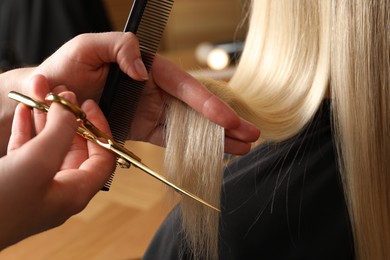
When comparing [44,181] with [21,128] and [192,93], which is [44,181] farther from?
[192,93]

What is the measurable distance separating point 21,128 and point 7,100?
0.17 m

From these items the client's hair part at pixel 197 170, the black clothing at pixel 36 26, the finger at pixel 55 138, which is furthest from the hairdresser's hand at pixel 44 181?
the black clothing at pixel 36 26

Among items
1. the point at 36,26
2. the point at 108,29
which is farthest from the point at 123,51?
the point at 108,29

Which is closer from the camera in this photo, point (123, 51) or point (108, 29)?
point (123, 51)

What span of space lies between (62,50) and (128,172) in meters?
0.38

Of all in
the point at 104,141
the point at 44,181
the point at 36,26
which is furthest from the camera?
the point at 36,26

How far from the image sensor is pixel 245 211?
Result: 0.62m

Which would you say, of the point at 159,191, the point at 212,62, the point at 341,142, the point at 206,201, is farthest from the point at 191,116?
the point at 212,62

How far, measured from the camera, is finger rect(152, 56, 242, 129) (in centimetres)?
56

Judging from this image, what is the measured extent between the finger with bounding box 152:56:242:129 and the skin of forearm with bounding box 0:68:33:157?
198mm

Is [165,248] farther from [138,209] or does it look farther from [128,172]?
[128,172]

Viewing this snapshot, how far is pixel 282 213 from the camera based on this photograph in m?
0.62

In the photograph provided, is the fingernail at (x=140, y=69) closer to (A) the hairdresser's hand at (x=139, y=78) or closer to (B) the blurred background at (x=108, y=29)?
(A) the hairdresser's hand at (x=139, y=78)

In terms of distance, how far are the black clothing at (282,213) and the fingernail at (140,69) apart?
0.21 meters
